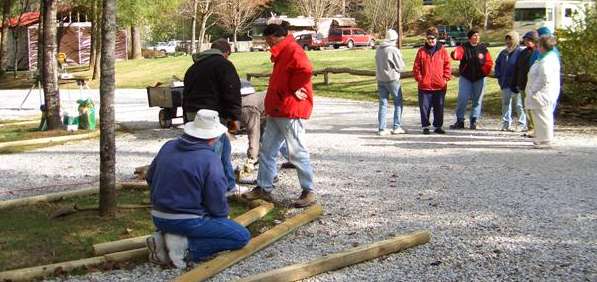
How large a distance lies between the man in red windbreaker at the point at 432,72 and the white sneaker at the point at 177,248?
7.52 meters

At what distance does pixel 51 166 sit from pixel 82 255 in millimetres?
5127

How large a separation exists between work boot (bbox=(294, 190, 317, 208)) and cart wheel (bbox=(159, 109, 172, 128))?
25.4 ft

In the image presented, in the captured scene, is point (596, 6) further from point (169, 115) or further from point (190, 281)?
point (190, 281)

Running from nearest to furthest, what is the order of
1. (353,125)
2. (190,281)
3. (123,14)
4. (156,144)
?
1. (190,281)
2. (156,144)
3. (353,125)
4. (123,14)

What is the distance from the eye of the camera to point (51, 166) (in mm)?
10453

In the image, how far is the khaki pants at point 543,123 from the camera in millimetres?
10383

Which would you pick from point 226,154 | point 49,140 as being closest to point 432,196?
point 226,154

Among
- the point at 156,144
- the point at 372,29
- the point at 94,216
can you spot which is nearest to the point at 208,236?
the point at 94,216

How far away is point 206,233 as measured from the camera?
5.36 metres

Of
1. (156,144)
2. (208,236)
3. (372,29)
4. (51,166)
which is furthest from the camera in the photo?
(372,29)

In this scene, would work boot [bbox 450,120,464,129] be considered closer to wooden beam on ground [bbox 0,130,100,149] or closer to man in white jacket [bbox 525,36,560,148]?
man in white jacket [bbox 525,36,560,148]

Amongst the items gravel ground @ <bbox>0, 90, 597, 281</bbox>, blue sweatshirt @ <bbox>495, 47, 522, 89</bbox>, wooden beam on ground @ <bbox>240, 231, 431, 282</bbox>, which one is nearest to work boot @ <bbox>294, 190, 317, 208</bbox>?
gravel ground @ <bbox>0, 90, 597, 281</bbox>

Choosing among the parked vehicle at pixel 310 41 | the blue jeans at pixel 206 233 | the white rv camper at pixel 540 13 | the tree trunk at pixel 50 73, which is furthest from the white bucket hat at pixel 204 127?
the parked vehicle at pixel 310 41

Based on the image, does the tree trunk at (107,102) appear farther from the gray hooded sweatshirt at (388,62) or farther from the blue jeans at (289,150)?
the gray hooded sweatshirt at (388,62)
